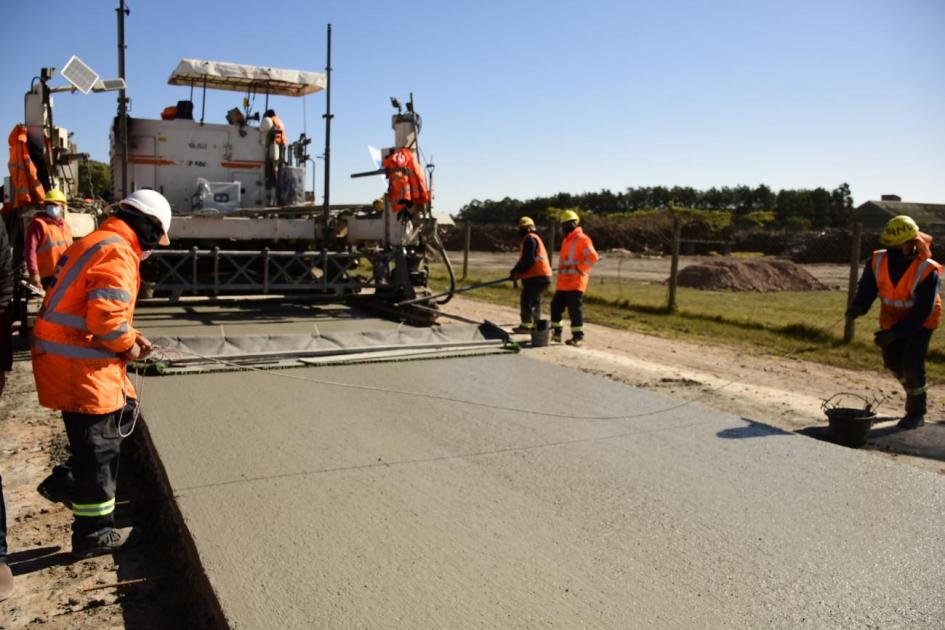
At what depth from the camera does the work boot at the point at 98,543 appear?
11.4ft

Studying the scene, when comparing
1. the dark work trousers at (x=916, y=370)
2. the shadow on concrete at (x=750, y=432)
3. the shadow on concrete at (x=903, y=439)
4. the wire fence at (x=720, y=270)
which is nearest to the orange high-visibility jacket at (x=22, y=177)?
the wire fence at (x=720, y=270)

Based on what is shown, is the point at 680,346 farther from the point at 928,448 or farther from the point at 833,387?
the point at 928,448

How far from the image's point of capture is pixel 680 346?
382 inches

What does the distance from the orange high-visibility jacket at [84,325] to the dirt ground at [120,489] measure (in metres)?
0.71

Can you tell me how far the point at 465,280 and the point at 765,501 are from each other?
51.6 feet

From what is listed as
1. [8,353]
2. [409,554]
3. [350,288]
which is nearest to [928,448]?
[409,554]

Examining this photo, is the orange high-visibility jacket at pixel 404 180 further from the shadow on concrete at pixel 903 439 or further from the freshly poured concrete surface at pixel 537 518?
the shadow on concrete at pixel 903 439

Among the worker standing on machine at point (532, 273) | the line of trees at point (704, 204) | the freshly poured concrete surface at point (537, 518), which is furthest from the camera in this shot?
the line of trees at point (704, 204)

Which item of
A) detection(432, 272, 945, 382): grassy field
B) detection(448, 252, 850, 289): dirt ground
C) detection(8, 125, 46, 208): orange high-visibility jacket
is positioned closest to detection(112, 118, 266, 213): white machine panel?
detection(8, 125, 46, 208): orange high-visibility jacket

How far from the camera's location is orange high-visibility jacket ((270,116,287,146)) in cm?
1195

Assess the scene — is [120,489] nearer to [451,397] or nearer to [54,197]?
[451,397]

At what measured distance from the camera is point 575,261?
9.53 m

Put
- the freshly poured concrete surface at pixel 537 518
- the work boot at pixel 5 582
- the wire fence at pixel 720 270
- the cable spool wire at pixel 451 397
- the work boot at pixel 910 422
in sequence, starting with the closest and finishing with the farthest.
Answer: the freshly poured concrete surface at pixel 537 518, the work boot at pixel 5 582, the cable spool wire at pixel 451 397, the work boot at pixel 910 422, the wire fence at pixel 720 270

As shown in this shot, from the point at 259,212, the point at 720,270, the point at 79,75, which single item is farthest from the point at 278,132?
the point at 720,270
